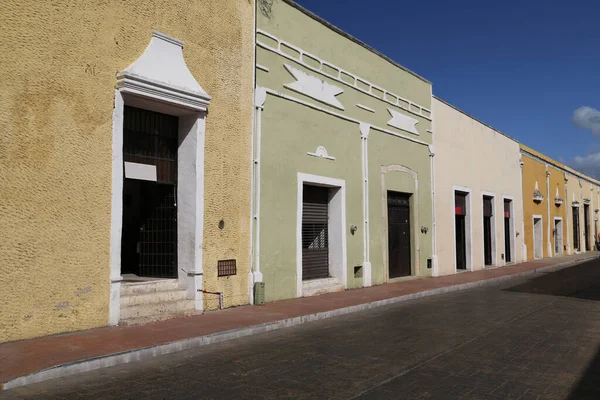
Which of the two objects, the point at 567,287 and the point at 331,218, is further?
the point at 567,287

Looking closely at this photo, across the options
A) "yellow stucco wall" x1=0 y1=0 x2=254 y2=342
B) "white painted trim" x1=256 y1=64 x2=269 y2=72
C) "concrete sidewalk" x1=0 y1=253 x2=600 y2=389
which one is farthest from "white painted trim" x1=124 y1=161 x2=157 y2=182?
"white painted trim" x1=256 y1=64 x2=269 y2=72

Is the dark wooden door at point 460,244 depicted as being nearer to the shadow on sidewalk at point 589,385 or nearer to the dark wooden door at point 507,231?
the dark wooden door at point 507,231

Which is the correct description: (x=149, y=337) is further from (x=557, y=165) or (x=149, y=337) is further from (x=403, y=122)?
(x=557, y=165)

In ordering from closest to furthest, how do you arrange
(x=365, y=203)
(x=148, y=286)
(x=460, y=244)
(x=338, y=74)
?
1. (x=148, y=286)
2. (x=338, y=74)
3. (x=365, y=203)
4. (x=460, y=244)

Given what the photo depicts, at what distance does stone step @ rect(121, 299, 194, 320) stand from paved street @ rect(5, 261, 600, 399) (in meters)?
1.96

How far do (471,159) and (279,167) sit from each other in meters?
13.9

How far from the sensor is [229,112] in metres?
10.9

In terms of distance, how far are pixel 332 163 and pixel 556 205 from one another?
27342mm

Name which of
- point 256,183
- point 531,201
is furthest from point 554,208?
point 256,183

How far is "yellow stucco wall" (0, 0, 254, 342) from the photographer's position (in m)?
7.21

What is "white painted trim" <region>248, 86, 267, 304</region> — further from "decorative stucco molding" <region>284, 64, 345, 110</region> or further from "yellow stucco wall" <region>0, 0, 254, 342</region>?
"yellow stucco wall" <region>0, 0, 254, 342</region>

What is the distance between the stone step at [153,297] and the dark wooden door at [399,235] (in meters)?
8.69

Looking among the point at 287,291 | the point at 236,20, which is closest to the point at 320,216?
the point at 287,291

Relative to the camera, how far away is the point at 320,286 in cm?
1353
